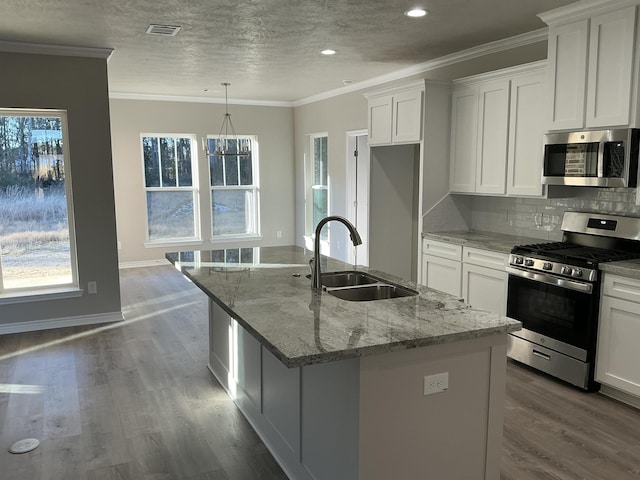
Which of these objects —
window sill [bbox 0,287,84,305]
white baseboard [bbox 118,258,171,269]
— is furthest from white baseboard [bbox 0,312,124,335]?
white baseboard [bbox 118,258,171,269]

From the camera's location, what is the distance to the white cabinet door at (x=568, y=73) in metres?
3.52

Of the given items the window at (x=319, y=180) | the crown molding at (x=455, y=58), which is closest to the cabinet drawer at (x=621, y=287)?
the crown molding at (x=455, y=58)

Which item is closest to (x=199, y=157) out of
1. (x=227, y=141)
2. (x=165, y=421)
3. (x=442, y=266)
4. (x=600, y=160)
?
(x=227, y=141)

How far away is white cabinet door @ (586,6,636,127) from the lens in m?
3.25

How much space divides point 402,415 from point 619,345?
201 cm

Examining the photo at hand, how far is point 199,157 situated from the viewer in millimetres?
8414

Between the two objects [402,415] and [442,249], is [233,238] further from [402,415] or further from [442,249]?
[402,415]

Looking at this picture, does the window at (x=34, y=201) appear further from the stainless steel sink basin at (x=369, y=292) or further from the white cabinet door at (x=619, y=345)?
the white cabinet door at (x=619, y=345)

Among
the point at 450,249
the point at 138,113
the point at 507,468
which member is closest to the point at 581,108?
the point at 450,249

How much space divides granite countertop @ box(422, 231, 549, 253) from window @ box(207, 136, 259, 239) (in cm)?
464

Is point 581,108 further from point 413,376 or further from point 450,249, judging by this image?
point 413,376

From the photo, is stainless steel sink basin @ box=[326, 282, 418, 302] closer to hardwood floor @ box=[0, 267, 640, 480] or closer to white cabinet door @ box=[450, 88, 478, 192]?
hardwood floor @ box=[0, 267, 640, 480]

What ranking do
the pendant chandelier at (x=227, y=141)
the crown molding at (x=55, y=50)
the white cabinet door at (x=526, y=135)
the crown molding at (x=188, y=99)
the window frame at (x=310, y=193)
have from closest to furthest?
the white cabinet door at (x=526, y=135) → the crown molding at (x=55, y=50) → the crown molding at (x=188, y=99) → the window frame at (x=310, y=193) → the pendant chandelier at (x=227, y=141)

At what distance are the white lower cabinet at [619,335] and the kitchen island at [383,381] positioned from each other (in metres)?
1.44
